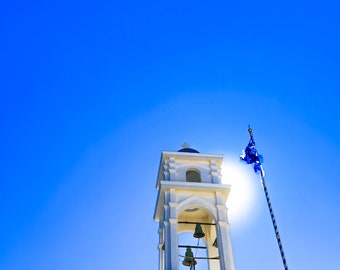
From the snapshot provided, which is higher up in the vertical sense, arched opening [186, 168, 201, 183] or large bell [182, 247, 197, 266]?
arched opening [186, 168, 201, 183]

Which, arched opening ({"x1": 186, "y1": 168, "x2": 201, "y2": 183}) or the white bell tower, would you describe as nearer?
the white bell tower

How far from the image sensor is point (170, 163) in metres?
20.2

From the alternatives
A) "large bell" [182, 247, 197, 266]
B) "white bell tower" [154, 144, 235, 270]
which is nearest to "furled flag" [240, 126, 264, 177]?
"white bell tower" [154, 144, 235, 270]

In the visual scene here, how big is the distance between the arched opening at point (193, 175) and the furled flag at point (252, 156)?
2.13 m

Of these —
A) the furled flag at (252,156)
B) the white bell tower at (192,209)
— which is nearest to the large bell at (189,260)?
the white bell tower at (192,209)

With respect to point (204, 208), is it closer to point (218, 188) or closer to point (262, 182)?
point (218, 188)

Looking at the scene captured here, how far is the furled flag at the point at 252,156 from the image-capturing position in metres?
18.7

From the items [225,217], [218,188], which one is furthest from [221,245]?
[218,188]

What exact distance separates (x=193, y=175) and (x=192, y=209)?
1.70 meters

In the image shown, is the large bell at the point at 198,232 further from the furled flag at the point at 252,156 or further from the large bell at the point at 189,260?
the furled flag at the point at 252,156

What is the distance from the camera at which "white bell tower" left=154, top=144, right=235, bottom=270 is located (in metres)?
17.0

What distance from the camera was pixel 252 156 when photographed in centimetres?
1903

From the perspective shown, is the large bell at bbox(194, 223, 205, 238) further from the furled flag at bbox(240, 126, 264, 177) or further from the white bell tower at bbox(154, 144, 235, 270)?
the furled flag at bbox(240, 126, 264, 177)

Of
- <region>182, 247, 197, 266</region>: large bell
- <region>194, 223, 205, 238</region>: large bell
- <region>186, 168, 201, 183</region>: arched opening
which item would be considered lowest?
<region>182, 247, 197, 266</region>: large bell
